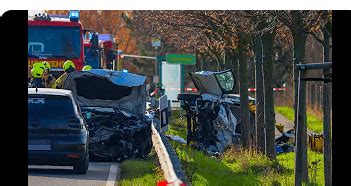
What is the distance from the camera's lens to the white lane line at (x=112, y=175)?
15.5m

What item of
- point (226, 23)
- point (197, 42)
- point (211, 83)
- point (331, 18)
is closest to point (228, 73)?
point (211, 83)

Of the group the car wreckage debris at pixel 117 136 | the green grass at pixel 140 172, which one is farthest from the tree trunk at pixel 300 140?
the car wreckage debris at pixel 117 136

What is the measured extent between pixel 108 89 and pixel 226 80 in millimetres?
3840

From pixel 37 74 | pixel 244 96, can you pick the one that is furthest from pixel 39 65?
pixel 244 96

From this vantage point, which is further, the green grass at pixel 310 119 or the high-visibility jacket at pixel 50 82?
the green grass at pixel 310 119

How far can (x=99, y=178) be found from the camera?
650 inches

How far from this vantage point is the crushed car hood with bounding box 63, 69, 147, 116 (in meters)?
21.2

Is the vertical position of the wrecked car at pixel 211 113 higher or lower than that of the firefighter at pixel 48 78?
lower

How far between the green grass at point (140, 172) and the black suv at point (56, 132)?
2.53 feet

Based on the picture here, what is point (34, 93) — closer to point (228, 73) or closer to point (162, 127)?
point (162, 127)

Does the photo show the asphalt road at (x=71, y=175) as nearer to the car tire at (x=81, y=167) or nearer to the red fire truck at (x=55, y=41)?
the car tire at (x=81, y=167)

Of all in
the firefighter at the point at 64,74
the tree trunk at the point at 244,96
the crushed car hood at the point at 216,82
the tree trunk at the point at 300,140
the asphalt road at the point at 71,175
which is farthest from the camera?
the tree trunk at the point at 244,96

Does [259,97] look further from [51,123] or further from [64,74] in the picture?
[51,123]

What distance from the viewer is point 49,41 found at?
2480cm
